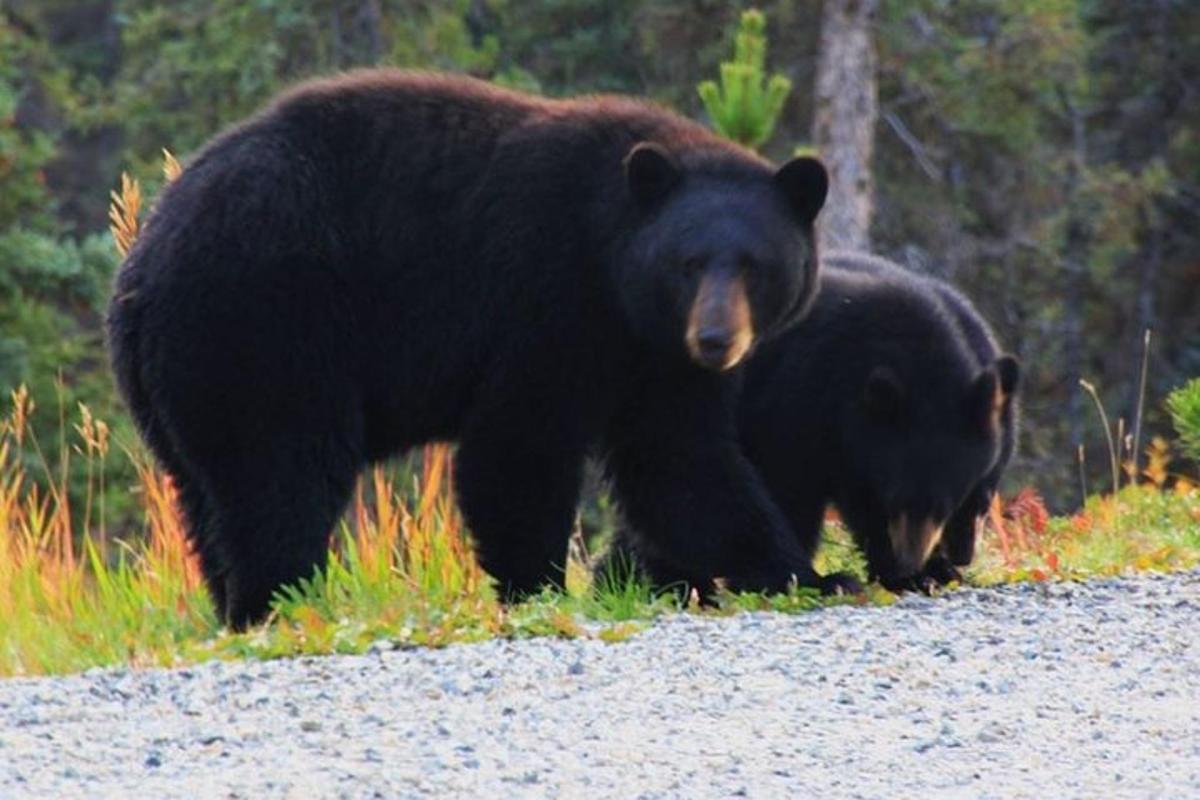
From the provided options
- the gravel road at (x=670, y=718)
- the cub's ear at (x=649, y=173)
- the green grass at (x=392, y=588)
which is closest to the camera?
the gravel road at (x=670, y=718)

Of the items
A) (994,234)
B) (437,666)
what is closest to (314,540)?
(437,666)

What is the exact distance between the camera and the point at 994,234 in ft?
84.1

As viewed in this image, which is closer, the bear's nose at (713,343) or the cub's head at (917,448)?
the bear's nose at (713,343)

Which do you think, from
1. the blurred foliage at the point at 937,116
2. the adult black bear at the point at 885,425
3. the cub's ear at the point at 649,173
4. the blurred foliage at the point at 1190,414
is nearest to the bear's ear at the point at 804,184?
the cub's ear at the point at 649,173

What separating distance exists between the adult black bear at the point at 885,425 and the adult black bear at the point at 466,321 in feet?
1.05

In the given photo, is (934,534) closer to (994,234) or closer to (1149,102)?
(994,234)

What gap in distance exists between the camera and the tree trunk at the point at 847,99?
19.1 meters

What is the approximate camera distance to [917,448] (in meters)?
8.03

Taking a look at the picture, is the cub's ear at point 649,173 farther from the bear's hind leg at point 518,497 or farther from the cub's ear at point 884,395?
the cub's ear at point 884,395

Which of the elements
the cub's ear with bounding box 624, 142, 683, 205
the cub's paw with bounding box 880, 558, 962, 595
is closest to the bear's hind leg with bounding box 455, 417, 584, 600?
the cub's ear with bounding box 624, 142, 683, 205

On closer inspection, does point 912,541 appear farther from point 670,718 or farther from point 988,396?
point 670,718

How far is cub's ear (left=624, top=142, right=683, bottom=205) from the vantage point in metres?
7.64

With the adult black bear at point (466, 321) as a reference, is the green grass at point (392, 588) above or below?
below

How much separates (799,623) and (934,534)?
1.23m
